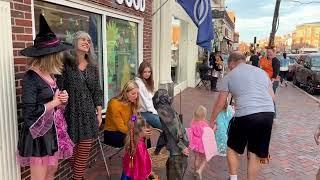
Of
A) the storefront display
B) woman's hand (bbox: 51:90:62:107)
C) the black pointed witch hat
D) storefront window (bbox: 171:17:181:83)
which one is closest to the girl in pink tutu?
the storefront display

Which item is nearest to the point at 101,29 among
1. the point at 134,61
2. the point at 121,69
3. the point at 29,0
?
the point at 121,69

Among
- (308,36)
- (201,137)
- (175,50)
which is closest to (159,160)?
(201,137)

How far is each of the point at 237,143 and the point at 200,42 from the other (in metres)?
3.10

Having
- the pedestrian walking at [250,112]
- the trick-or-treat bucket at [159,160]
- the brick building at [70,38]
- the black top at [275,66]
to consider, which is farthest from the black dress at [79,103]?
the black top at [275,66]

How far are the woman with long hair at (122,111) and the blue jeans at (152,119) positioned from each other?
2.81ft

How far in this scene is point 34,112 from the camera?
2877mm

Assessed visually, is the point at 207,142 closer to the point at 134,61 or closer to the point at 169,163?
the point at 169,163

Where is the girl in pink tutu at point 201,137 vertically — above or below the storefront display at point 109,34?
below

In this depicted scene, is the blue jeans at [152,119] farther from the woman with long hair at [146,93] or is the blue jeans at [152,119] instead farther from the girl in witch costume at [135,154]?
the girl in witch costume at [135,154]

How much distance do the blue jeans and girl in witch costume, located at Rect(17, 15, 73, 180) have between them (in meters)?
2.29

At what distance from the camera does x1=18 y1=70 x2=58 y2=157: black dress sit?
2.87 meters

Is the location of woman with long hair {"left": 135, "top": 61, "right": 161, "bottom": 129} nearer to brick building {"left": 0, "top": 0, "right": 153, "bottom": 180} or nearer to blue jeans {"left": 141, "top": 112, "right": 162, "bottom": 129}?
blue jeans {"left": 141, "top": 112, "right": 162, "bottom": 129}

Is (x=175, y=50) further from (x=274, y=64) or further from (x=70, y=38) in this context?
(x=70, y=38)

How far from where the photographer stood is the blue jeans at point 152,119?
5.29 metres
